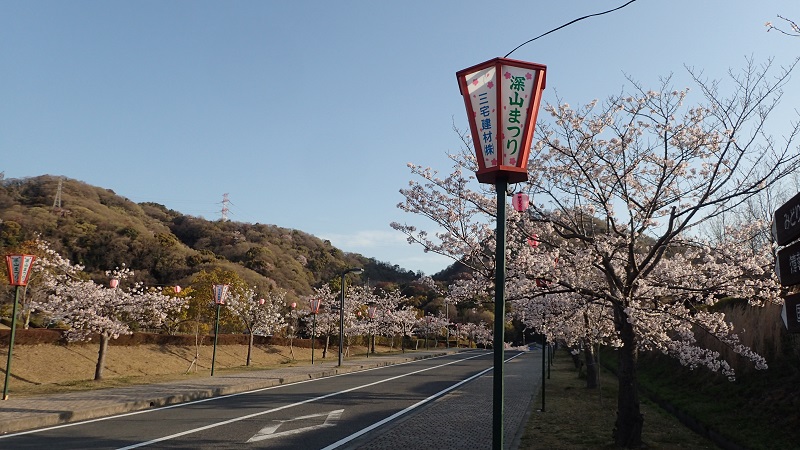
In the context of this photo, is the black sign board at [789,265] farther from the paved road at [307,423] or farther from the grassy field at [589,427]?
the paved road at [307,423]

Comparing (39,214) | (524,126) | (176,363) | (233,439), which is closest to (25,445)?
(233,439)

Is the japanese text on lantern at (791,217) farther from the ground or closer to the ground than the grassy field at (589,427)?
farther from the ground

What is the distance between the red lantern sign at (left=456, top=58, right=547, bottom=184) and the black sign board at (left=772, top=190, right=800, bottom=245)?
7.44 ft

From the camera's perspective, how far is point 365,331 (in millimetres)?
49719

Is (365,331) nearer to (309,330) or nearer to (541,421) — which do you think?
(309,330)

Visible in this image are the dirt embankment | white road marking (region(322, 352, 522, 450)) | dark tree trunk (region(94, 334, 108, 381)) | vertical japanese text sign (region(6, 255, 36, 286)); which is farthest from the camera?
dark tree trunk (region(94, 334, 108, 381))

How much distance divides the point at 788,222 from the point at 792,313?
0.79 meters

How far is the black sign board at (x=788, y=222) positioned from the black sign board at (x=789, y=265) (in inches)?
3.7

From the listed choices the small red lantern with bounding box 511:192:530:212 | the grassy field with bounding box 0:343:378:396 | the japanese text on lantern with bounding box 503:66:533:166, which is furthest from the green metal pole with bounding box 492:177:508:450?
the grassy field with bounding box 0:343:378:396

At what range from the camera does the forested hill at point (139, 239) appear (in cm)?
5294

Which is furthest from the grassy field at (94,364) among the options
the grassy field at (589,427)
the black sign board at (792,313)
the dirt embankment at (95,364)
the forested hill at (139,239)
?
the forested hill at (139,239)

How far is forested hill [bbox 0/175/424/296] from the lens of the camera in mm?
52938

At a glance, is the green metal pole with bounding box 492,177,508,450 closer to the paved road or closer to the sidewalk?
the paved road

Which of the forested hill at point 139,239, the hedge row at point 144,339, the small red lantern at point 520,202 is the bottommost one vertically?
the hedge row at point 144,339
